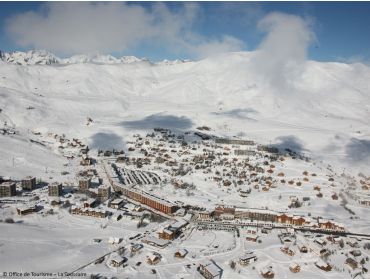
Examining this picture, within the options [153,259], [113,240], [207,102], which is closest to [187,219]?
[113,240]

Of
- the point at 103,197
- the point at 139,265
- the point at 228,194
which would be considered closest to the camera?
the point at 139,265

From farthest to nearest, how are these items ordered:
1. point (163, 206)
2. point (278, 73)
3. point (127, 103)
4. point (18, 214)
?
point (278, 73)
point (127, 103)
point (163, 206)
point (18, 214)

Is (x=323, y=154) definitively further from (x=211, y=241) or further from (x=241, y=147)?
(x=211, y=241)

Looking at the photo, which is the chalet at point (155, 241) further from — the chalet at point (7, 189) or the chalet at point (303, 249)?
the chalet at point (7, 189)

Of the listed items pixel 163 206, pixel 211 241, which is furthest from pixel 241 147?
pixel 211 241

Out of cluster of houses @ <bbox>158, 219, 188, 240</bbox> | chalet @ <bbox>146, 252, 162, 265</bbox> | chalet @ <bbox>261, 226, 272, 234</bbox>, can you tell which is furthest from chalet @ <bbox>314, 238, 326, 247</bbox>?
chalet @ <bbox>146, 252, 162, 265</bbox>

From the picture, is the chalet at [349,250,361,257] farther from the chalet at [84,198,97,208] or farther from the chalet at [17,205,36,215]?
the chalet at [17,205,36,215]
